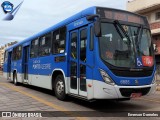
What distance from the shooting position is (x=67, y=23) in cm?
1063

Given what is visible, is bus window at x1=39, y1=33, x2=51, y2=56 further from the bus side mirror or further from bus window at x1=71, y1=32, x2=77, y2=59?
the bus side mirror

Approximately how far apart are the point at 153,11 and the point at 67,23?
64.5 feet

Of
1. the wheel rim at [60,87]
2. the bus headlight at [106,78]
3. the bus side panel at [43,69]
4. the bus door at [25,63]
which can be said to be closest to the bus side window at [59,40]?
the bus side panel at [43,69]

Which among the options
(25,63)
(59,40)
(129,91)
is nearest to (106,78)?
(129,91)

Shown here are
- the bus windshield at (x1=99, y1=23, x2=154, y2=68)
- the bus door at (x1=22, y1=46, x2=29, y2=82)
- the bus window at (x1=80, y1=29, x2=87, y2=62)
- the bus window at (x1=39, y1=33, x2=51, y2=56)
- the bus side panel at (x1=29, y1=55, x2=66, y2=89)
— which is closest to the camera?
the bus windshield at (x1=99, y1=23, x2=154, y2=68)

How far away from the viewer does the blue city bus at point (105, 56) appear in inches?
326

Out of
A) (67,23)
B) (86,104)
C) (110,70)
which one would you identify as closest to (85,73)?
(110,70)

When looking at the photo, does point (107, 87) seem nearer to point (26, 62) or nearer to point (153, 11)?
point (26, 62)

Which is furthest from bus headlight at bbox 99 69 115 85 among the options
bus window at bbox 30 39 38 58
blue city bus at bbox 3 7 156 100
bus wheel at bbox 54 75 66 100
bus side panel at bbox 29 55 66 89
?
bus window at bbox 30 39 38 58

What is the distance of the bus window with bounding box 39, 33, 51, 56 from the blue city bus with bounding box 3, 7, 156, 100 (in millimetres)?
1311

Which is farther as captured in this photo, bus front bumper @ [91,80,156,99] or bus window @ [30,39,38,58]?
bus window @ [30,39,38,58]

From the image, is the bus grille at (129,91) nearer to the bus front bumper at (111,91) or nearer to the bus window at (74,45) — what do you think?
the bus front bumper at (111,91)

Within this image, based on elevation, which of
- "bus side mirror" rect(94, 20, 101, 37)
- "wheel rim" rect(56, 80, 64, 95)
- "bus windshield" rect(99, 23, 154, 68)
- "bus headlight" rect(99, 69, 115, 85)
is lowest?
"wheel rim" rect(56, 80, 64, 95)

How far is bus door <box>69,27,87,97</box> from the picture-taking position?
915 cm
